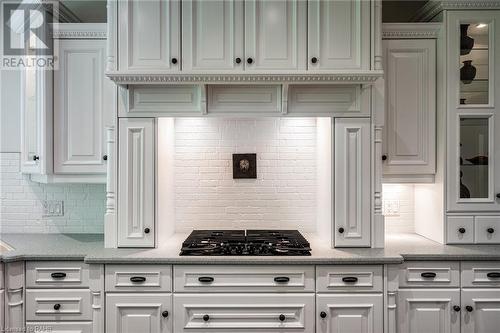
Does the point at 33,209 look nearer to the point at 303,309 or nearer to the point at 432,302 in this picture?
the point at 303,309

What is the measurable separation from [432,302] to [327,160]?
1064 millimetres

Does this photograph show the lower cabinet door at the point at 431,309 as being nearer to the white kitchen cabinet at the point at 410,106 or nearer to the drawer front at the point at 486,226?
the drawer front at the point at 486,226

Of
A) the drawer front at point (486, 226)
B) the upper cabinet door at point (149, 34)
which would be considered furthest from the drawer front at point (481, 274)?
the upper cabinet door at point (149, 34)

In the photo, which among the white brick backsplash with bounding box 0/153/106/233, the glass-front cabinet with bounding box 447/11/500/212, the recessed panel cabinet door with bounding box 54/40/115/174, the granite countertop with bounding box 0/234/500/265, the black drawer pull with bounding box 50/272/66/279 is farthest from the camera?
the white brick backsplash with bounding box 0/153/106/233

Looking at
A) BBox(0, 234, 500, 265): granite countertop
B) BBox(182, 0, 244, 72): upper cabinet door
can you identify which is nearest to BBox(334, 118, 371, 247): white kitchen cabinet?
BBox(0, 234, 500, 265): granite countertop

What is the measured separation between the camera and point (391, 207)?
2.91 metres

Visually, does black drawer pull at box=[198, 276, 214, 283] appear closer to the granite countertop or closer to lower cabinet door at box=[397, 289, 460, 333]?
the granite countertop

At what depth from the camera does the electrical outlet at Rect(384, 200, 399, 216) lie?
291 cm

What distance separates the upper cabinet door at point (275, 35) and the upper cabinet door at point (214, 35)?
0.06 m

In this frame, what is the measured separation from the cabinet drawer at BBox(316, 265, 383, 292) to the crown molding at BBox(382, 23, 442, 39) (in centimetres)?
152

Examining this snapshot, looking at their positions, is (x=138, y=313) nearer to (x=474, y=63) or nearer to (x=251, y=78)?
(x=251, y=78)

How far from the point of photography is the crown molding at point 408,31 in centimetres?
252

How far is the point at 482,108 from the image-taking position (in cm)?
244

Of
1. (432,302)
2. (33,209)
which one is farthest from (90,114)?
(432,302)
